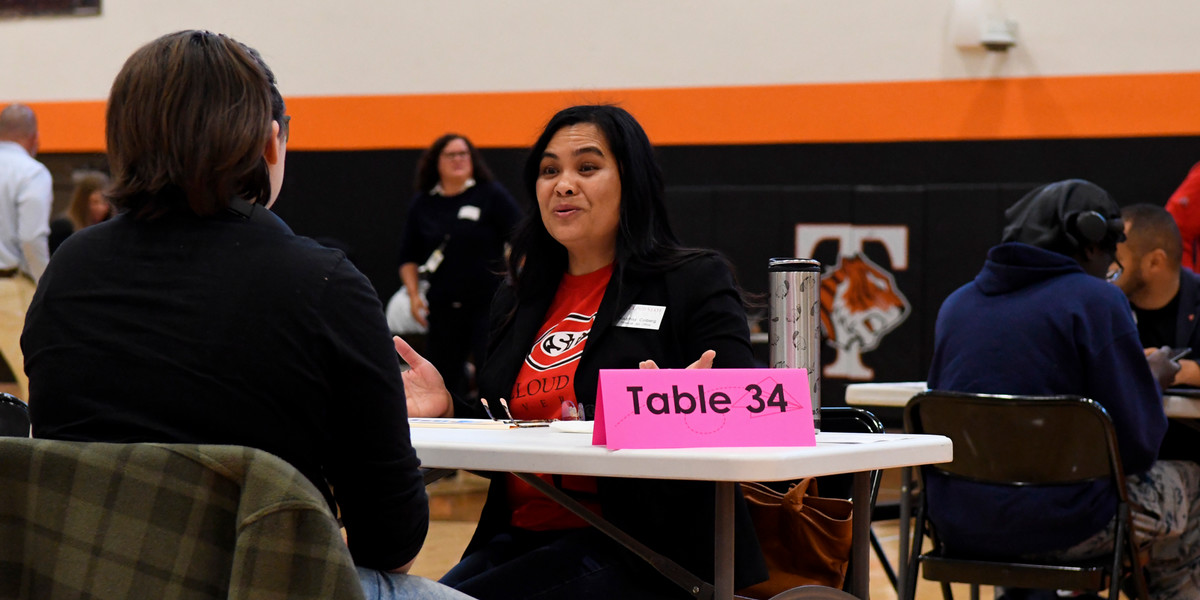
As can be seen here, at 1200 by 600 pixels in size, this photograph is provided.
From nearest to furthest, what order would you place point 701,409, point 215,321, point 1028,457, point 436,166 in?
1. point 215,321
2. point 701,409
3. point 1028,457
4. point 436,166

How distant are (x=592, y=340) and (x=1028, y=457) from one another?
3.78ft

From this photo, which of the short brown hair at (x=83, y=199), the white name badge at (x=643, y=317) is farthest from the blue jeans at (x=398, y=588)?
the short brown hair at (x=83, y=199)

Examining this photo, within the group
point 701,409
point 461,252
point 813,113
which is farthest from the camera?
point 813,113

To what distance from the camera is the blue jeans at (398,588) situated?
1.31m

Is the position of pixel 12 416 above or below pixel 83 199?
above

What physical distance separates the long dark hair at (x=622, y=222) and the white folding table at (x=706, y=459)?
501 millimetres

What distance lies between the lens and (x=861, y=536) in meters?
1.85

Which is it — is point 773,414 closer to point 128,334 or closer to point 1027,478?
point 128,334

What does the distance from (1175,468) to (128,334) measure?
8.68 ft

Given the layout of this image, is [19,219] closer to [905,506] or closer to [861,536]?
[905,506]

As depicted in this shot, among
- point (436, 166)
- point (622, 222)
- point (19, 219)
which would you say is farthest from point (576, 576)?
point (19, 219)

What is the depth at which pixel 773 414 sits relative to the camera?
1.58 m

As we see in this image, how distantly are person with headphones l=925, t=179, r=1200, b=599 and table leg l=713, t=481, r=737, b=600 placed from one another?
53.2 inches

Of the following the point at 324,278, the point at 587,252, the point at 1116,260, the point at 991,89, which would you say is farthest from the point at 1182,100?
the point at 324,278
